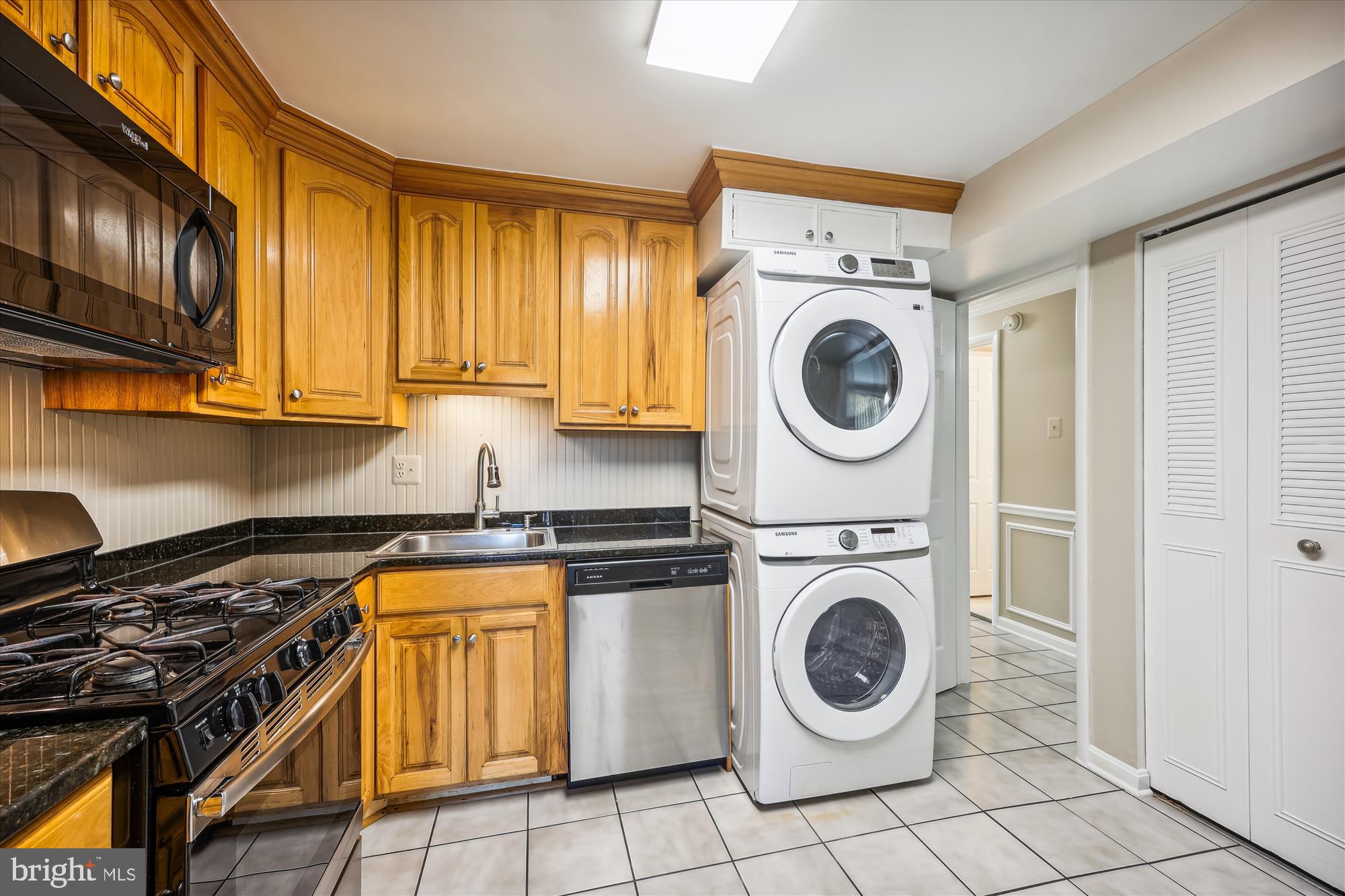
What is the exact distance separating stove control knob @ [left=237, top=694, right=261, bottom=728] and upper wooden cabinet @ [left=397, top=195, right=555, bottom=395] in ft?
4.79

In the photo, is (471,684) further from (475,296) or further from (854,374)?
(854,374)

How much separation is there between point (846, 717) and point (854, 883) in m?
0.48

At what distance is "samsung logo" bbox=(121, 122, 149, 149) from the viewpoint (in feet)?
3.70

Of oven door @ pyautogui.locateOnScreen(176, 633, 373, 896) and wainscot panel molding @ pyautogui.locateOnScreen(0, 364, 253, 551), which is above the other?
wainscot panel molding @ pyautogui.locateOnScreen(0, 364, 253, 551)

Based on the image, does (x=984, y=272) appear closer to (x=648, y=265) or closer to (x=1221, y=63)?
(x=1221, y=63)

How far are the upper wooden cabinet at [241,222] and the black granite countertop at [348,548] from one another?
0.51 metres

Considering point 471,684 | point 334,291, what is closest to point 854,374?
point 471,684

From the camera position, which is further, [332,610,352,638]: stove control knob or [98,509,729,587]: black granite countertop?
[98,509,729,587]: black granite countertop

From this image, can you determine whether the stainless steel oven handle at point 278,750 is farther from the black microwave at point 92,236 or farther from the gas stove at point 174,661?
the black microwave at point 92,236

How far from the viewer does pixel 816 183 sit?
2229 mm

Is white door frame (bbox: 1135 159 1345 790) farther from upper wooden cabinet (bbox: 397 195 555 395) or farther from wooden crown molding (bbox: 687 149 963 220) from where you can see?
upper wooden cabinet (bbox: 397 195 555 395)

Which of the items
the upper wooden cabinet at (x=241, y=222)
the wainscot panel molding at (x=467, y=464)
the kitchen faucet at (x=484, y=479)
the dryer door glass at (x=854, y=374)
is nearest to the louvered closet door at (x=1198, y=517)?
the dryer door glass at (x=854, y=374)

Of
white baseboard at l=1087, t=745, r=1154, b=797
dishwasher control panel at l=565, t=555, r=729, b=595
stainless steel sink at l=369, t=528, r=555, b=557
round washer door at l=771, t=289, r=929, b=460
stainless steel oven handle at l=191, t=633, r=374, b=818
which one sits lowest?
white baseboard at l=1087, t=745, r=1154, b=797

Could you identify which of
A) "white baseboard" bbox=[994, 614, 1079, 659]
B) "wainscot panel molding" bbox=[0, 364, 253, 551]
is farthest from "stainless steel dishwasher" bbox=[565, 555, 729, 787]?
"white baseboard" bbox=[994, 614, 1079, 659]
